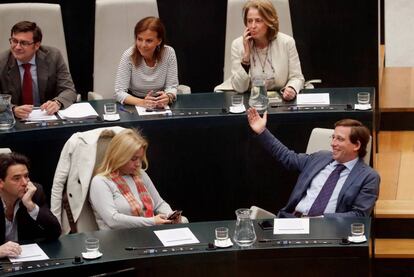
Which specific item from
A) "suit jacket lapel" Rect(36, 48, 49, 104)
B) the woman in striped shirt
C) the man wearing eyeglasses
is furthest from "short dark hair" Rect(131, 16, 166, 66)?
"suit jacket lapel" Rect(36, 48, 49, 104)

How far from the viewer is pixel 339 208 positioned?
20.6ft

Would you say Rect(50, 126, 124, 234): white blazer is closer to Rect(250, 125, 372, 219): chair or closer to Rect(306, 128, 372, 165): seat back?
Rect(250, 125, 372, 219): chair

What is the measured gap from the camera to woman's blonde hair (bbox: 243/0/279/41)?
7.15m

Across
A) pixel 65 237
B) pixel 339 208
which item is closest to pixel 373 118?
pixel 339 208

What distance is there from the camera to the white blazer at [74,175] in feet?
20.6

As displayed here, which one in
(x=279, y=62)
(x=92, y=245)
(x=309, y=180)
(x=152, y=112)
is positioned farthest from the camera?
(x=279, y=62)

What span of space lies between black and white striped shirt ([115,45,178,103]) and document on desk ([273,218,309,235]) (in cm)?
157

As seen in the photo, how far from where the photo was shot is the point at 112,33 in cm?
792

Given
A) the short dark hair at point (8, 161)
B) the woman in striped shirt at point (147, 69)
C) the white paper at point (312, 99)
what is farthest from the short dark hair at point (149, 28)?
the short dark hair at point (8, 161)

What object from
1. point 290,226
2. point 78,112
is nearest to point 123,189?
point 78,112

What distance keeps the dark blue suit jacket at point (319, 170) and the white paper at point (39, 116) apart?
1.19 m

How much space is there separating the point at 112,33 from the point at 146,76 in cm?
67

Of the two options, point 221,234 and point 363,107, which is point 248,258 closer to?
point 221,234

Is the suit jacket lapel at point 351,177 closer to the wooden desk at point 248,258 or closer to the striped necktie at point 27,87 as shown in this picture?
the wooden desk at point 248,258
